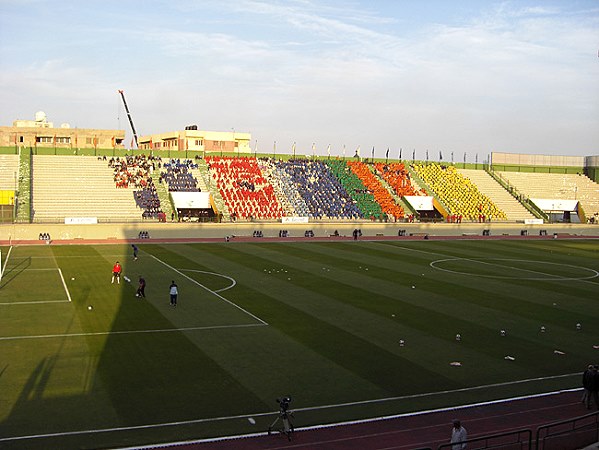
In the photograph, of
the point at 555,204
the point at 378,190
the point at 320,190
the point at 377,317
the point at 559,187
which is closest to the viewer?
the point at 377,317

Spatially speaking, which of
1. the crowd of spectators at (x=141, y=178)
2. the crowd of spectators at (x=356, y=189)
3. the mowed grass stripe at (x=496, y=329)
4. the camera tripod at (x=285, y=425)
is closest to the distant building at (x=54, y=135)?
the crowd of spectators at (x=141, y=178)

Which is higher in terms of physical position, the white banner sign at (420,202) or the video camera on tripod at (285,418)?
the white banner sign at (420,202)

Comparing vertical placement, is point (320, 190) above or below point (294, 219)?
above

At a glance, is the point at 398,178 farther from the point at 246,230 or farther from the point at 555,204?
the point at 246,230

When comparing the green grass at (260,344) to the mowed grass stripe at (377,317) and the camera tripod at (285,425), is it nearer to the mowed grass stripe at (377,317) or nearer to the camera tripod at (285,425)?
the mowed grass stripe at (377,317)

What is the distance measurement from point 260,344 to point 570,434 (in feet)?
44.0

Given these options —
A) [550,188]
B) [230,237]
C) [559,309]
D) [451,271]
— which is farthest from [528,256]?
[550,188]

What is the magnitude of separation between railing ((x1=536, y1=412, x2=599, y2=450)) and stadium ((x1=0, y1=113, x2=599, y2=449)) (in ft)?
0.23

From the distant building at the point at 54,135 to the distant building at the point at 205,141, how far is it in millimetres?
12660

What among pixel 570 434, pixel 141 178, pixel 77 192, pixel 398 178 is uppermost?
pixel 398 178

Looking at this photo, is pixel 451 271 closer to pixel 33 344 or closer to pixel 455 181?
pixel 33 344

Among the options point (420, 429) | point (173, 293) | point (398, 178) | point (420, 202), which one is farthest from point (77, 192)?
point (420, 429)

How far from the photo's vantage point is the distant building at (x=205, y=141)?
146 m

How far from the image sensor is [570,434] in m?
15.7
